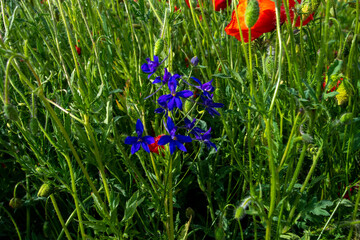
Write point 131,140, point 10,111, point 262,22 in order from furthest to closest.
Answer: point 262,22
point 131,140
point 10,111

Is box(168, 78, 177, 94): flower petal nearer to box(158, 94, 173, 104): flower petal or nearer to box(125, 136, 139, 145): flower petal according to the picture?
box(158, 94, 173, 104): flower petal

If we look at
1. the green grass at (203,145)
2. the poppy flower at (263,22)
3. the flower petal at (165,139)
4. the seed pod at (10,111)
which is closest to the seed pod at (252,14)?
the green grass at (203,145)

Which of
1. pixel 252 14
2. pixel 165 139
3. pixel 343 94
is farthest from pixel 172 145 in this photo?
pixel 343 94

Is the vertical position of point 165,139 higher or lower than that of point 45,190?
higher

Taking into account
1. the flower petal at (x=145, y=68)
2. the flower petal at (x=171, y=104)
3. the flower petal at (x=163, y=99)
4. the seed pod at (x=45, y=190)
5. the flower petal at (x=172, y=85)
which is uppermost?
the flower petal at (x=145, y=68)

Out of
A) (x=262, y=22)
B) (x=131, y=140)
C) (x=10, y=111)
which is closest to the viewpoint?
(x=10, y=111)

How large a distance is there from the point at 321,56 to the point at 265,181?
0.46m

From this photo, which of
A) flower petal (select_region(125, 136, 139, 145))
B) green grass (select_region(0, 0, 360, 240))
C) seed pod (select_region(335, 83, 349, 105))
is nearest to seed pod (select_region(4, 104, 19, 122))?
green grass (select_region(0, 0, 360, 240))

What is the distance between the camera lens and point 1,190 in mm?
1145

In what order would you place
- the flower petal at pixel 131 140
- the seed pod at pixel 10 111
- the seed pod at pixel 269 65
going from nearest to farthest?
the seed pod at pixel 10 111
the flower petal at pixel 131 140
the seed pod at pixel 269 65

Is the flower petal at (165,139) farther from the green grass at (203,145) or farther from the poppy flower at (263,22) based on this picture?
the poppy flower at (263,22)

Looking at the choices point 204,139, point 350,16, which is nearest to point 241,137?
point 204,139

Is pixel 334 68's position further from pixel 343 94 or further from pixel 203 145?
pixel 203 145

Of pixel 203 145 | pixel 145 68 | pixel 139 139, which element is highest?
pixel 145 68
